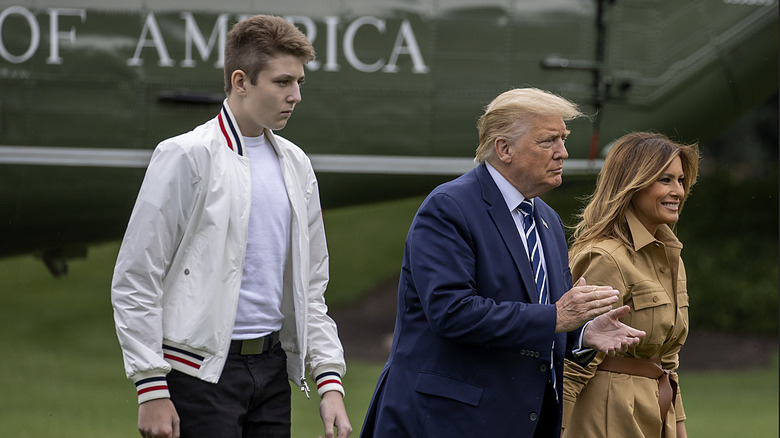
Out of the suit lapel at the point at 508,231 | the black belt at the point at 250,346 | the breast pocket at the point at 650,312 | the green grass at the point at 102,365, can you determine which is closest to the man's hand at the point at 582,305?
the suit lapel at the point at 508,231

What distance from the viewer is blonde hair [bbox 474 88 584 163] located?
3.02 metres

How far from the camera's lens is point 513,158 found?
303 cm

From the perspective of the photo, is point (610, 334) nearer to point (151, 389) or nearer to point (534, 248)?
point (534, 248)

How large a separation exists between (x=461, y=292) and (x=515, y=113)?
617 millimetres

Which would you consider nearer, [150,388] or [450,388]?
[150,388]

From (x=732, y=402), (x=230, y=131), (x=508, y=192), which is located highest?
(x=230, y=131)

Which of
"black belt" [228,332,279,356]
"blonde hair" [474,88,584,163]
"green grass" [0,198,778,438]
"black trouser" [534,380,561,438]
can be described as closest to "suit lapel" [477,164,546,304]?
"blonde hair" [474,88,584,163]

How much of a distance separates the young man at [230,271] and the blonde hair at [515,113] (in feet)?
2.02

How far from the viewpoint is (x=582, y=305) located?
2771mm

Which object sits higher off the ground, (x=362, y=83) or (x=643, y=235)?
(x=362, y=83)

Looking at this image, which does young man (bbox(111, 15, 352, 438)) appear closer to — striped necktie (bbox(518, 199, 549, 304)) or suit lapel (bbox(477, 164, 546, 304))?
suit lapel (bbox(477, 164, 546, 304))

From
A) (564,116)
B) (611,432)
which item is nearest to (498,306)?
(564,116)

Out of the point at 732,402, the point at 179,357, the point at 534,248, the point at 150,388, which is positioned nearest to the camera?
the point at 150,388

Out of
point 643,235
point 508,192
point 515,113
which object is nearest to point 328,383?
point 508,192
